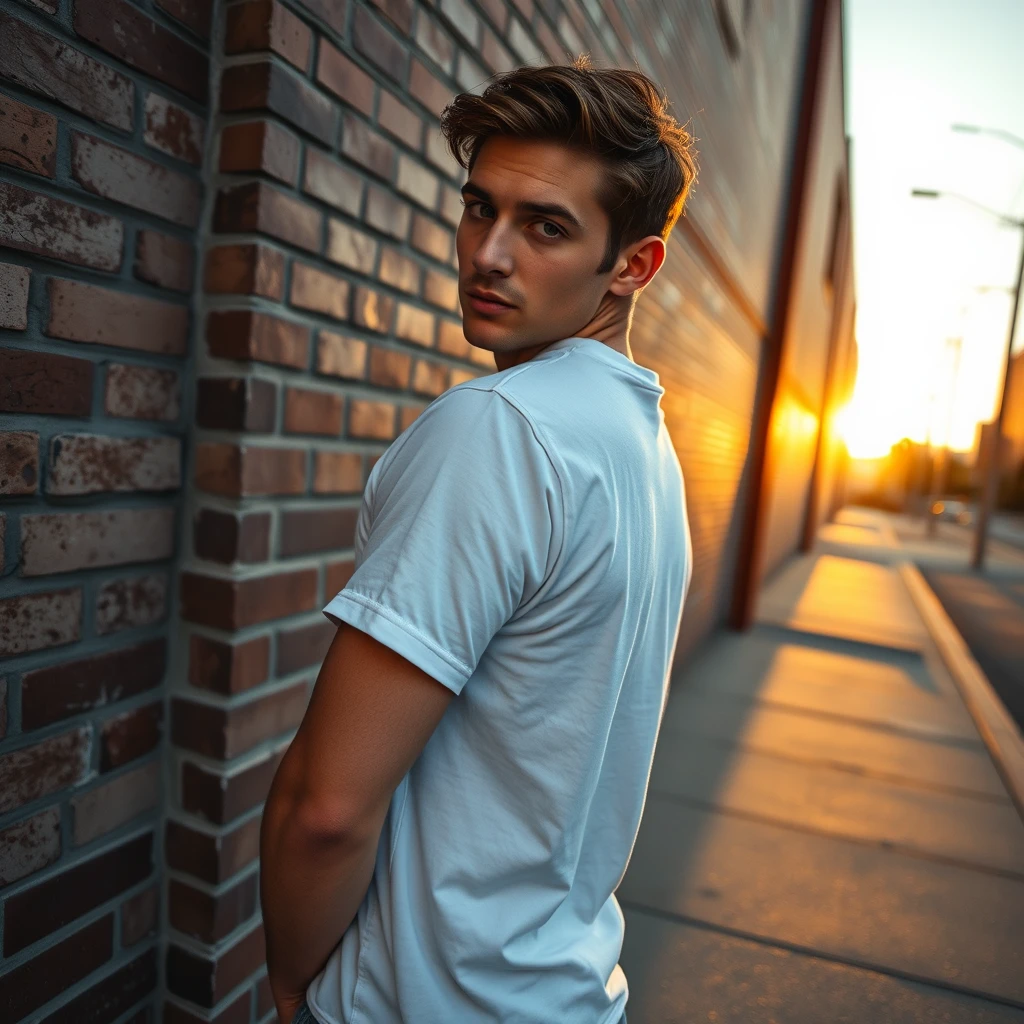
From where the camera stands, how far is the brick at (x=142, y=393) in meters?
1.21

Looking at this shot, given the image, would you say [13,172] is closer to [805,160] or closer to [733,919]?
[733,919]

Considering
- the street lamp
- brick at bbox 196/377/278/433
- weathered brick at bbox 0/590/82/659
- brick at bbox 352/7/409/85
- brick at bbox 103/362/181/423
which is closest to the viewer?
weathered brick at bbox 0/590/82/659

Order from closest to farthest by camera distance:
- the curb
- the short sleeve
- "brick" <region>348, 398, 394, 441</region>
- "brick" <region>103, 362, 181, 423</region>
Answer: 1. the short sleeve
2. "brick" <region>103, 362, 181, 423</region>
3. "brick" <region>348, 398, 394, 441</region>
4. the curb

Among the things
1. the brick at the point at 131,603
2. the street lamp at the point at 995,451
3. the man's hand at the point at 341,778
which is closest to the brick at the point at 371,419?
the brick at the point at 131,603

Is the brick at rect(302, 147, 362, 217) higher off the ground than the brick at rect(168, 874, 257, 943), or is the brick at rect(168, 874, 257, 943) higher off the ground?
the brick at rect(302, 147, 362, 217)

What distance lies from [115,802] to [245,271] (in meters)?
0.92

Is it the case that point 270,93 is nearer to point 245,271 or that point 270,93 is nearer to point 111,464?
point 245,271

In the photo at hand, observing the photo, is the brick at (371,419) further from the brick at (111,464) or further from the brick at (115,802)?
the brick at (115,802)

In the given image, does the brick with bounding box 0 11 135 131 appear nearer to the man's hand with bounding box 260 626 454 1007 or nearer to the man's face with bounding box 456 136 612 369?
the man's face with bounding box 456 136 612 369

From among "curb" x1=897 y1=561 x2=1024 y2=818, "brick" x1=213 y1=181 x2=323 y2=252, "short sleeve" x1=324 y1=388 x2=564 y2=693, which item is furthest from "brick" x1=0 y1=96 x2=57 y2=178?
"curb" x1=897 y1=561 x2=1024 y2=818

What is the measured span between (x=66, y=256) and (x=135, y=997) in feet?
4.21

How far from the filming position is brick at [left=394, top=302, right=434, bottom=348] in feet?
5.55

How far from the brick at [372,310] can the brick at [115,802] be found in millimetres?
916

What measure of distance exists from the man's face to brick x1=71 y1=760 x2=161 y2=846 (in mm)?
964
